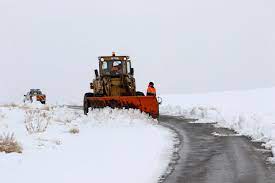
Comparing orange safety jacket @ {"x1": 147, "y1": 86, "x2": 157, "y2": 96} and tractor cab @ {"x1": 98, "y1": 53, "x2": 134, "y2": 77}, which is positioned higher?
tractor cab @ {"x1": 98, "y1": 53, "x2": 134, "y2": 77}

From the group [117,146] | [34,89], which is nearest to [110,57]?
[117,146]

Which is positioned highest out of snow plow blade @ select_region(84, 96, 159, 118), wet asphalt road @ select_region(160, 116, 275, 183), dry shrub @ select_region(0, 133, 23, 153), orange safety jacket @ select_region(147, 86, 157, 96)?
orange safety jacket @ select_region(147, 86, 157, 96)

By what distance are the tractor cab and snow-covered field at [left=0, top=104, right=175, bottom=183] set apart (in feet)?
20.2

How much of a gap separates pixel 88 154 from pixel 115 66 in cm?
1278

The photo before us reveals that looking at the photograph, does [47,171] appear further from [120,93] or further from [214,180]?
[120,93]

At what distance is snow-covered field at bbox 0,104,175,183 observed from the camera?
315 inches

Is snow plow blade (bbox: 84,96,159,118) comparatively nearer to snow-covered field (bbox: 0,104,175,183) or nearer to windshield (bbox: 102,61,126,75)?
windshield (bbox: 102,61,126,75)

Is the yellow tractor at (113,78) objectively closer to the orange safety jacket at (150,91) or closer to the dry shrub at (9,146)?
the orange safety jacket at (150,91)

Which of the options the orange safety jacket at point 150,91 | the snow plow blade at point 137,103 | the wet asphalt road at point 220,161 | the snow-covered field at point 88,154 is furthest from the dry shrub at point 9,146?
the orange safety jacket at point 150,91

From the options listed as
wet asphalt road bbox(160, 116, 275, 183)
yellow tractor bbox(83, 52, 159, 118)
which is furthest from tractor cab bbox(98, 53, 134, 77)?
wet asphalt road bbox(160, 116, 275, 183)

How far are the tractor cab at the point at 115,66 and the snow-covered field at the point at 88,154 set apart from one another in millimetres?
6169

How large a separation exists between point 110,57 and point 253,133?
9.54 m

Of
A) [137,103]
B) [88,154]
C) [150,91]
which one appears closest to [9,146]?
[88,154]

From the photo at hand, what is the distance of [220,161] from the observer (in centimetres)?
1022
